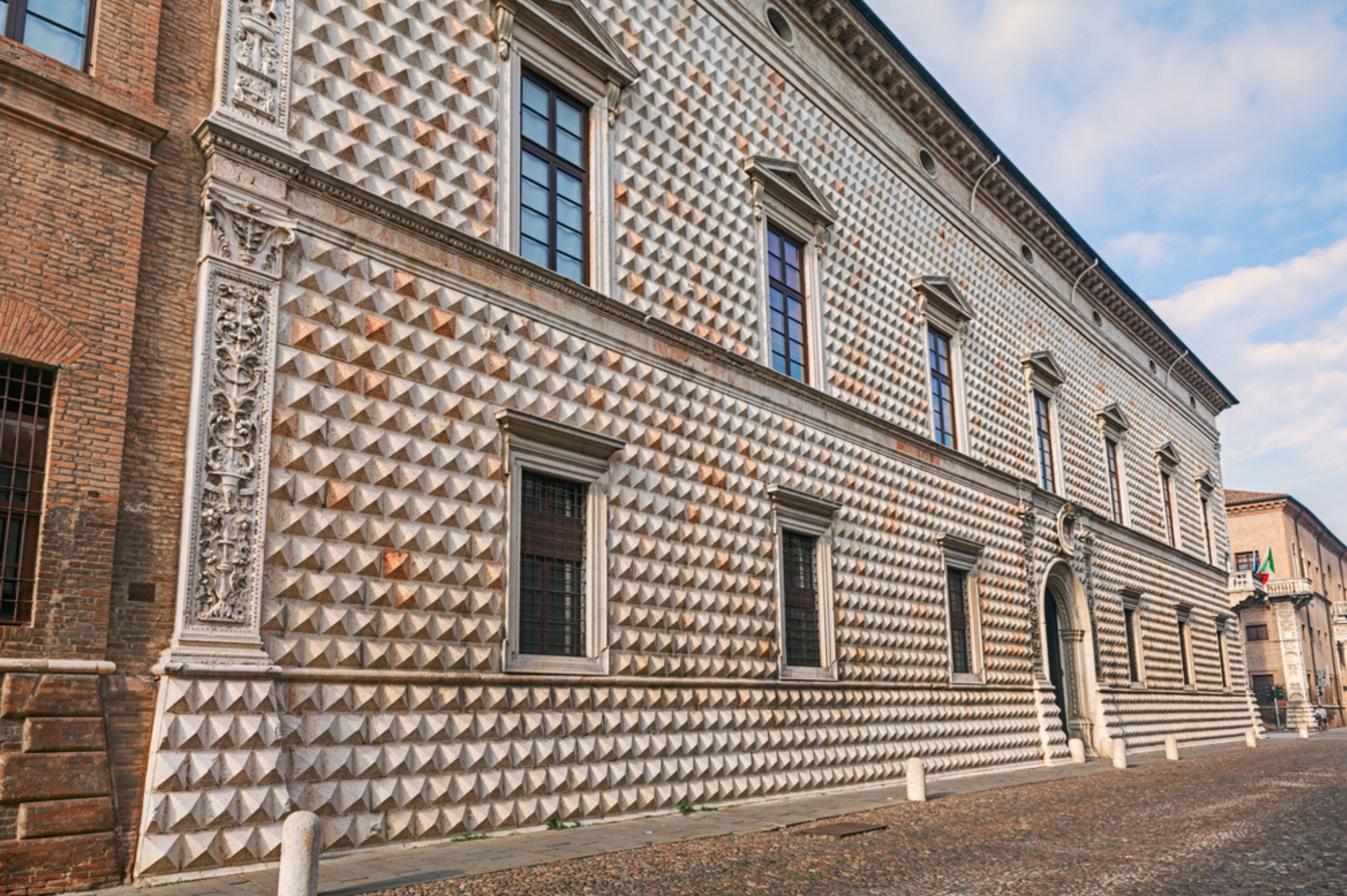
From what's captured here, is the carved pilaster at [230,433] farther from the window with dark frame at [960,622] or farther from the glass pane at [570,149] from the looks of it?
the window with dark frame at [960,622]

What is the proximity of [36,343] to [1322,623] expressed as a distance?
5829 centimetres

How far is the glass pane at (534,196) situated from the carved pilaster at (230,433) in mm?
2879

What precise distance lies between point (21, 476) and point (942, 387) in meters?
14.8

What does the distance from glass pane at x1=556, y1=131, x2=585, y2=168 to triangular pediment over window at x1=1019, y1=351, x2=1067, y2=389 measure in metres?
13.1

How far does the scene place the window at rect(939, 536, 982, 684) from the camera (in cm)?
1686

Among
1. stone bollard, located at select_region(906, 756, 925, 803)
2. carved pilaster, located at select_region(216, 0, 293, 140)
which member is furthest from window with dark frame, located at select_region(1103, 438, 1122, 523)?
carved pilaster, located at select_region(216, 0, 293, 140)

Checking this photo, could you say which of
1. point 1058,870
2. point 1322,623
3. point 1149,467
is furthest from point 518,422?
point 1322,623

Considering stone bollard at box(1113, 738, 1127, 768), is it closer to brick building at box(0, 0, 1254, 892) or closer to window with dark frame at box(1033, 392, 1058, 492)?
brick building at box(0, 0, 1254, 892)

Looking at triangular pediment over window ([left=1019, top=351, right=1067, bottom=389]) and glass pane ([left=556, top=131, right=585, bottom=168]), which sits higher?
triangular pediment over window ([left=1019, top=351, right=1067, bottom=389])

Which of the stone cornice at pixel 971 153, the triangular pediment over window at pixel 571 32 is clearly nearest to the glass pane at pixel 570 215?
the triangular pediment over window at pixel 571 32

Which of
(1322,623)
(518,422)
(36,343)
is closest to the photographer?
(36,343)

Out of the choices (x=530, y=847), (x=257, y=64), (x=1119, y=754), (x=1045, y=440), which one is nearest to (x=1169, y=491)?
(x=1045, y=440)

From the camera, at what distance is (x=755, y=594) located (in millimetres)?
12406

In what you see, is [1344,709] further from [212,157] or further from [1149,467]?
[212,157]
